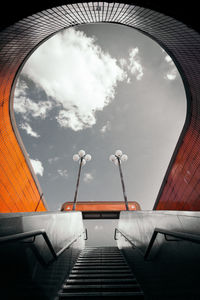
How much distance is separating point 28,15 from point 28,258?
7352 millimetres

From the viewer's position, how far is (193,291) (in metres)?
1.46

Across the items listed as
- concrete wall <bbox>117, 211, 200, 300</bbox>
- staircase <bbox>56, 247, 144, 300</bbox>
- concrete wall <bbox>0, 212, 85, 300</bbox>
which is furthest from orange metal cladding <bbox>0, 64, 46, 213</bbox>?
concrete wall <bbox>117, 211, 200, 300</bbox>

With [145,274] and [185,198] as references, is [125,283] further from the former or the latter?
[185,198]

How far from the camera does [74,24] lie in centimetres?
693

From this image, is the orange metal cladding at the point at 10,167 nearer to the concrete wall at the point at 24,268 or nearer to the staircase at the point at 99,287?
the staircase at the point at 99,287

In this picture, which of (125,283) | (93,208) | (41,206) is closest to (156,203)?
(93,208)

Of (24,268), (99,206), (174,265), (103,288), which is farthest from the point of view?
(99,206)

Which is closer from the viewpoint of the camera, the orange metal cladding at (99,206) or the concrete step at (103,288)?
the concrete step at (103,288)

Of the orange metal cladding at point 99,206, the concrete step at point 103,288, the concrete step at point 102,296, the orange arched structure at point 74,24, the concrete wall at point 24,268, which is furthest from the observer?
the orange metal cladding at point 99,206

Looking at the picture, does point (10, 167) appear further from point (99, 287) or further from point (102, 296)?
point (102, 296)

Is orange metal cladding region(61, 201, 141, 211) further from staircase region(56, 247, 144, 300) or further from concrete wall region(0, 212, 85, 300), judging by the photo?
concrete wall region(0, 212, 85, 300)

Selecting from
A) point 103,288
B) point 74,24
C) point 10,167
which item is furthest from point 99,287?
point 74,24

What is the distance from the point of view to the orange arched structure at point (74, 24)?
529 cm

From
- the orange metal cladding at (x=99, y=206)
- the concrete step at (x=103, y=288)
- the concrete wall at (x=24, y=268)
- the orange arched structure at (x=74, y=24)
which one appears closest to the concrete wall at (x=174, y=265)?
the concrete step at (x=103, y=288)
